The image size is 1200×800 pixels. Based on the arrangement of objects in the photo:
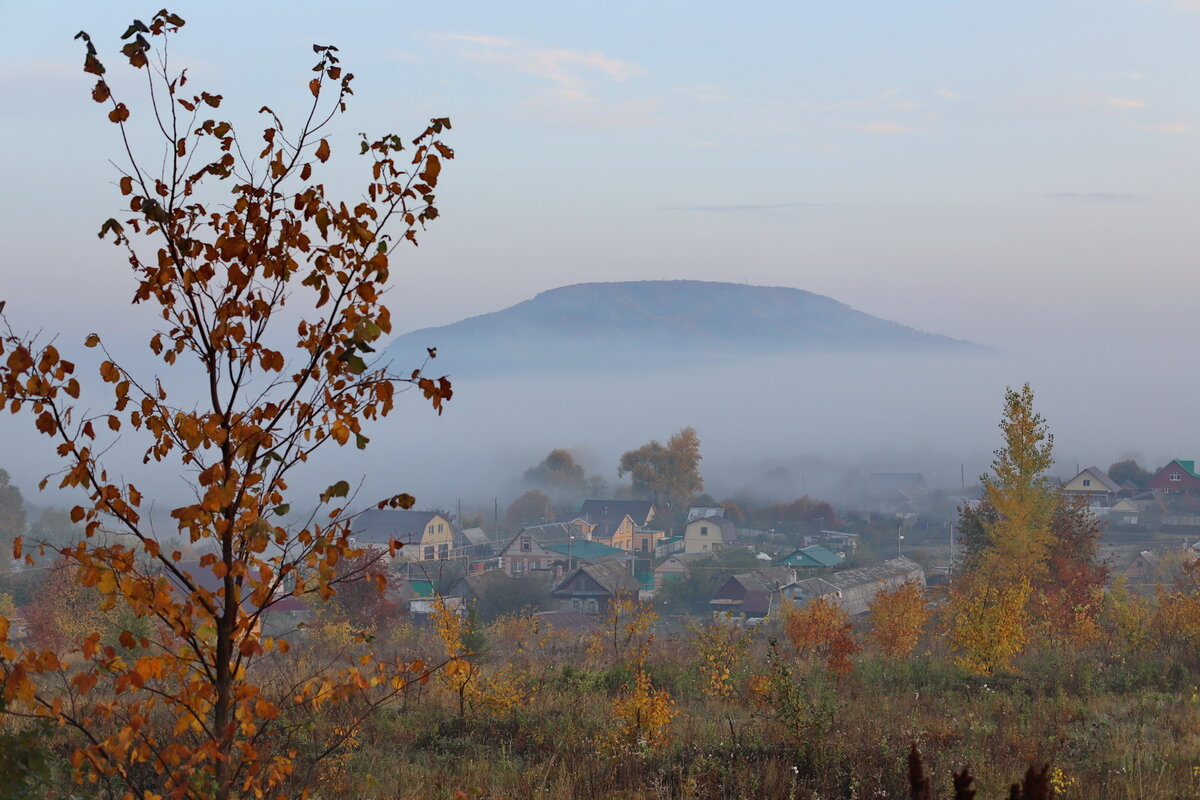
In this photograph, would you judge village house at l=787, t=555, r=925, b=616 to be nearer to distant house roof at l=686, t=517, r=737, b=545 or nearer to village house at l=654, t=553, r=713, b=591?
village house at l=654, t=553, r=713, b=591

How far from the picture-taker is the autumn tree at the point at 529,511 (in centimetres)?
13925

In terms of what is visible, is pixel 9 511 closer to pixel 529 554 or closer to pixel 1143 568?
pixel 529 554

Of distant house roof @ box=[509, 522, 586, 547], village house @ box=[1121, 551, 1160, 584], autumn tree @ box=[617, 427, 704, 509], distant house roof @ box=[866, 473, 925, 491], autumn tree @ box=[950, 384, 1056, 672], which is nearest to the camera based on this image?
Answer: autumn tree @ box=[950, 384, 1056, 672]

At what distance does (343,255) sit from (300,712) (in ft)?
29.6

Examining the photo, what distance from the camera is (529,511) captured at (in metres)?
144

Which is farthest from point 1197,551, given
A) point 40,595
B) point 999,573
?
point 40,595

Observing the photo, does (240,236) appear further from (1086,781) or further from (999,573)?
(999,573)

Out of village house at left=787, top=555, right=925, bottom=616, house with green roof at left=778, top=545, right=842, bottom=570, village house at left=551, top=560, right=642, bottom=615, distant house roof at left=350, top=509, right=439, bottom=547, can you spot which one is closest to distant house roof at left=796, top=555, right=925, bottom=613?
village house at left=787, top=555, right=925, bottom=616

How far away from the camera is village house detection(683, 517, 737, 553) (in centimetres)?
10931

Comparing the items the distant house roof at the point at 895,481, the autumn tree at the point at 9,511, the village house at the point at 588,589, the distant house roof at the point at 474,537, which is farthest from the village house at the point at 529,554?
the distant house roof at the point at 895,481

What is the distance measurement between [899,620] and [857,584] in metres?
38.8

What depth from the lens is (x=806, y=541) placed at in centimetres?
11462

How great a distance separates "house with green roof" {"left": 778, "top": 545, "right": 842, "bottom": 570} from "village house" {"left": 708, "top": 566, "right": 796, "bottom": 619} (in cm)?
1000

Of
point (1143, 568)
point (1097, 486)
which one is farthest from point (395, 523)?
point (1097, 486)
